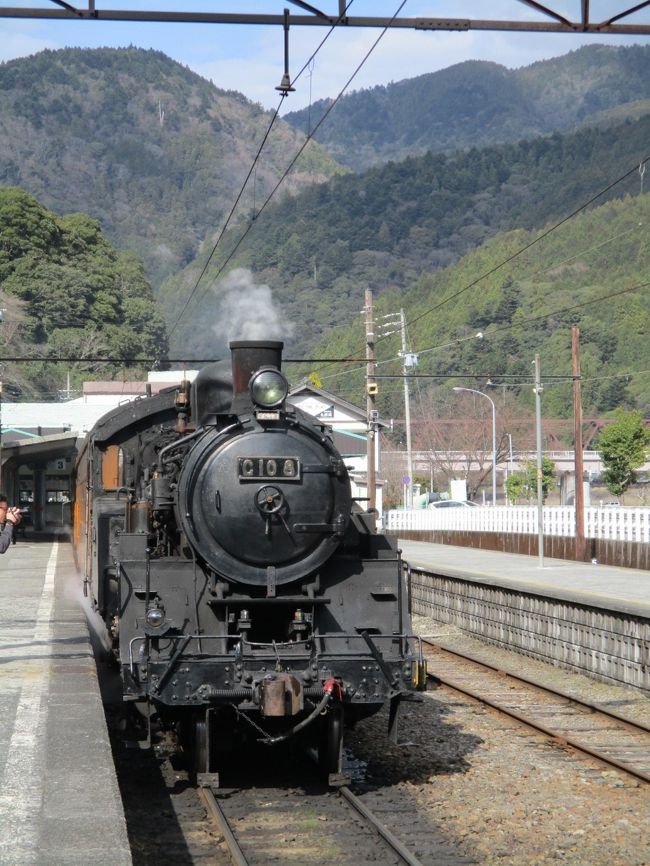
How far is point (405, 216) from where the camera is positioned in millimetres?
146000

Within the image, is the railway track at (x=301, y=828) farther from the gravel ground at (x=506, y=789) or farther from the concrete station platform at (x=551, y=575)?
the concrete station platform at (x=551, y=575)

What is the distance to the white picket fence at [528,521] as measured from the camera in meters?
27.0

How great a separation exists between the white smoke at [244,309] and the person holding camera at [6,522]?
22789mm

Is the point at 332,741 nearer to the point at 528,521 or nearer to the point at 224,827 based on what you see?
the point at 224,827

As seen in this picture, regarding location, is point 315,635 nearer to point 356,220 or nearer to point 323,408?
point 323,408

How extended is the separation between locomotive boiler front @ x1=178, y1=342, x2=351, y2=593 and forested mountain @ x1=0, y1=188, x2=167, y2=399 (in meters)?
60.1

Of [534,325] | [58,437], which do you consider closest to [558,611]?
[58,437]

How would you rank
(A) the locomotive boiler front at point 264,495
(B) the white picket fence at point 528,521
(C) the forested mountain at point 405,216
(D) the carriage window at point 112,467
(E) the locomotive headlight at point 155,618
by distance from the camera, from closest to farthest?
1. (E) the locomotive headlight at point 155,618
2. (A) the locomotive boiler front at point 264,495
3. (D) the carriage window at point 112,467
4. (B) the white picket fence at point 528,521
5. (C) the forested mountain at point 405,216

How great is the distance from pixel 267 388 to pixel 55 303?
65.4 meters

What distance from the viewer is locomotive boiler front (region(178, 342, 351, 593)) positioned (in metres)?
8.45

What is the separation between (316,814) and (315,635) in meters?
1.24

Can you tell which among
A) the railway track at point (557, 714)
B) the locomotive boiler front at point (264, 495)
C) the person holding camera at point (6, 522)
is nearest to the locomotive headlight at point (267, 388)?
the locomotive boiler front at point (264, 495)

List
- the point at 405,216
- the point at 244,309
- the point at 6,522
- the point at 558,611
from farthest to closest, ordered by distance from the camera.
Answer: the point at 405,216 < the point at 244,309 < the point at 558,611 < the point at 6,522

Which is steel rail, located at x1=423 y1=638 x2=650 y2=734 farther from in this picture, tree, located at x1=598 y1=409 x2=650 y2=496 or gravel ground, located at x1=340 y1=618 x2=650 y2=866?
tree, located at x1=598 y1=409 x2=650 y2=496
